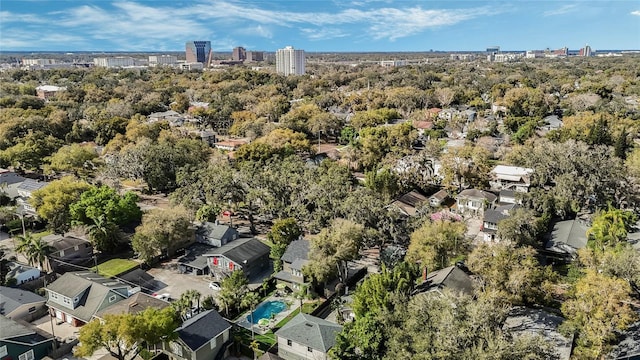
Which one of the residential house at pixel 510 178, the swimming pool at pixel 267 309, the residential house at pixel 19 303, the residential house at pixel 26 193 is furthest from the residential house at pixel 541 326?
the residential house at pixel 26 193

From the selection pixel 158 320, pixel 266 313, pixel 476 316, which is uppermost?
pixel 476 316

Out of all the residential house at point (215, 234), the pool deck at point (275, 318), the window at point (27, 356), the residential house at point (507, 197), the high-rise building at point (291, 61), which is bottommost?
the pool deck at point (275, 318)

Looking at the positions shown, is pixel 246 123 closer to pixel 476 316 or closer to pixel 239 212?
pixel 239 212

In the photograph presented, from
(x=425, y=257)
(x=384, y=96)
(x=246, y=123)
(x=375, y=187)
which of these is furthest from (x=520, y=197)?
(x=384, y=96)

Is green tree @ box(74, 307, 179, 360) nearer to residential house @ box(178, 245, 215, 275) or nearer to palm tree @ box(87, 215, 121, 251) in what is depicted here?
residential house @ box(178, 245, 215, 275)

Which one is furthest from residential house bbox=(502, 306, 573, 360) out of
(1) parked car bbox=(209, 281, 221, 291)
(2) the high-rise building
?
(2) the high-rise building

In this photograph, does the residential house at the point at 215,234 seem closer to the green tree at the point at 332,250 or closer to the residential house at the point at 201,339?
the green tree at the point at 332,250
